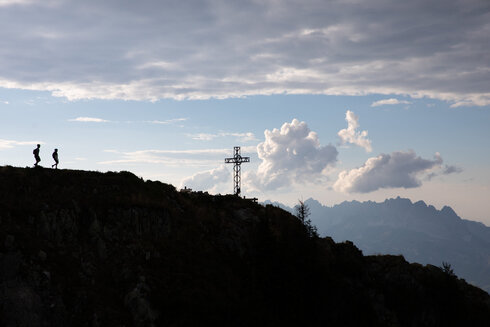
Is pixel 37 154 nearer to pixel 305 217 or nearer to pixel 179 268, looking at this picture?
pixel 179 268

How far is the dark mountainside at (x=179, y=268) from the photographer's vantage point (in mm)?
31250

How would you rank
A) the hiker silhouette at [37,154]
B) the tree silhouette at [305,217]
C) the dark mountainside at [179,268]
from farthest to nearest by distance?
the tree silhouette at [305,217], the hiker silhouette at [37,154], the dark mountainside at [179,268]

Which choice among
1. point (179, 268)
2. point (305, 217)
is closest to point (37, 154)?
point (179, 268)

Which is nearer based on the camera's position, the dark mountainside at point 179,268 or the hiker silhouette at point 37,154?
the dark mountainside at point 179,268

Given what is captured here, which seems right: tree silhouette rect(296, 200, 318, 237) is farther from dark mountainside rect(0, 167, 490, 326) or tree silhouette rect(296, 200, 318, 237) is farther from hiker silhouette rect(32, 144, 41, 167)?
hiker silhouette rect(32, 144, 41, 167)

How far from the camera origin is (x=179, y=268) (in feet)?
125

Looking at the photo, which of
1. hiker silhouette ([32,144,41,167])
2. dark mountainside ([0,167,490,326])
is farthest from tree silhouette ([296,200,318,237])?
hiker silhouette ([32,144,41,167])

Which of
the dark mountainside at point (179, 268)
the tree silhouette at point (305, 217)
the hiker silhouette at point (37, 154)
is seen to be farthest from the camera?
the tree silhouette at point (305, 217)

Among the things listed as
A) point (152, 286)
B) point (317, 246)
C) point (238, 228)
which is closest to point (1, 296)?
point (152, 286)

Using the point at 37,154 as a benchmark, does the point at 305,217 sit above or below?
below

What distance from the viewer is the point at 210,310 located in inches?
1388

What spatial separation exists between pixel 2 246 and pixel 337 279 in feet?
108

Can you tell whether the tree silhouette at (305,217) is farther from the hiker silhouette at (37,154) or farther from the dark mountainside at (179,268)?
the hiker silhouette at (37,154)

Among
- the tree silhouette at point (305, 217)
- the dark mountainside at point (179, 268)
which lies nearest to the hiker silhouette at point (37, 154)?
the dark mountainside at point (179, 268)
